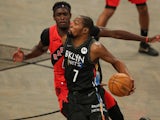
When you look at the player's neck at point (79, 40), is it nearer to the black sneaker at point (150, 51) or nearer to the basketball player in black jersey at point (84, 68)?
the basketball player in black jersey at point (84, 68)

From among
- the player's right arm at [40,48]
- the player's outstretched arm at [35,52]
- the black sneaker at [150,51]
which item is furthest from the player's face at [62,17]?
the black sneaker at [150,51]

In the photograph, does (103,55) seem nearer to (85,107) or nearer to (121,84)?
(121,84)

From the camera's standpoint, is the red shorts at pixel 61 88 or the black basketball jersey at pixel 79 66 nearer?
the black basketball jersey at pixel 79 66

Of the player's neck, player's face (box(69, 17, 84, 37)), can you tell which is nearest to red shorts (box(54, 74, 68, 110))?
the player's neck

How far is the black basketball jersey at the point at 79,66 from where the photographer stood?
194 inches

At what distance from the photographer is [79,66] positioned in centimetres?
496

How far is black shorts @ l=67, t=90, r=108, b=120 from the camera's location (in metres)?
4.90

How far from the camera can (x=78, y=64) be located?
4.95m

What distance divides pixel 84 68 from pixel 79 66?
0.18 feet

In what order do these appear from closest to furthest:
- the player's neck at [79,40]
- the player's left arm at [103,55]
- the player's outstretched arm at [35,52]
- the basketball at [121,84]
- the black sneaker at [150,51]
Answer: the basketball at [121,84]
the player's left arm at [103,55]
the player's neck at [79,40]
the player's outstretched arm at [35,52]
the black sneaker at [150,51]

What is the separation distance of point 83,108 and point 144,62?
3.38 meters

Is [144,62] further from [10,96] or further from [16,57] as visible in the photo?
[16,57]

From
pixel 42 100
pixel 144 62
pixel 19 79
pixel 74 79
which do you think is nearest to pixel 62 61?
pixel 74 79

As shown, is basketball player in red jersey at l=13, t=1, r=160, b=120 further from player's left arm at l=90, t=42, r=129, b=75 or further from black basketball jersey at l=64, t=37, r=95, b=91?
player's left arm at l=90, t=42, r=129, b=75
